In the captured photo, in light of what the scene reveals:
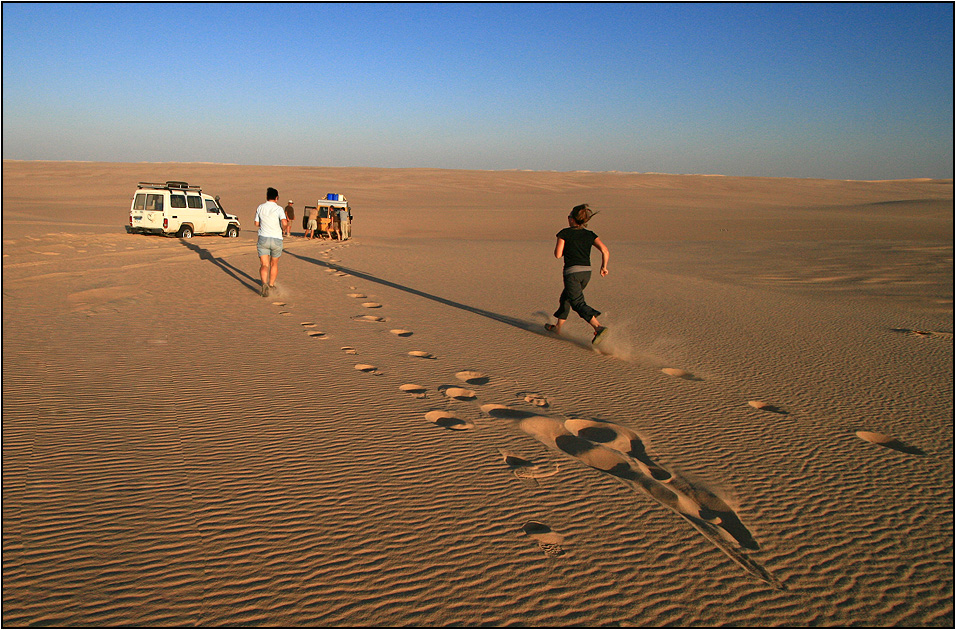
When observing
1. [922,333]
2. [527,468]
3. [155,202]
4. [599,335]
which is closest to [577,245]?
[599,335]

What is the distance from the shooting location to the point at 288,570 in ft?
8.19

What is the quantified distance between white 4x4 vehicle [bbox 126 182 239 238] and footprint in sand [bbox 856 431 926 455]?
59.6ft

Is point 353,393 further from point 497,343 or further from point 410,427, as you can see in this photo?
point 497,343

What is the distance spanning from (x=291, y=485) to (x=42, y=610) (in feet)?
3.89

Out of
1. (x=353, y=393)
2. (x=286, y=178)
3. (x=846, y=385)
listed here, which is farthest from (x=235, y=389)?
(x=286, y=178)

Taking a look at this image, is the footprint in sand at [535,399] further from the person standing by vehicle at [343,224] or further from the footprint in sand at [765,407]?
the person standing by vehicle at [343,224]

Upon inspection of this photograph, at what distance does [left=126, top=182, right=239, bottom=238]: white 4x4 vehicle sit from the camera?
58.1 feet

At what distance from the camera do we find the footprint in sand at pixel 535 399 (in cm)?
472

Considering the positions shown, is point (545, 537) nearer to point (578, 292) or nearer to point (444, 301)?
point (578, 292)

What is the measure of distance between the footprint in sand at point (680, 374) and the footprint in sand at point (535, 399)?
62.2 inches

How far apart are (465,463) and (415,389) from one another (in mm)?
1501

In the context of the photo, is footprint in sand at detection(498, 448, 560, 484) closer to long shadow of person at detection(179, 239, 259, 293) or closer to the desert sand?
the desert sand

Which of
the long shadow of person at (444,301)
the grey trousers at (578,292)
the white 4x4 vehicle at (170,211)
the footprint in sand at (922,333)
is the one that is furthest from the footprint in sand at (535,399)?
the white 4x4 vehicle at (170,211)

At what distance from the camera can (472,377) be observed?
543 cm
